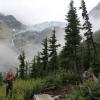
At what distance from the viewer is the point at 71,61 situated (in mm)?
54031

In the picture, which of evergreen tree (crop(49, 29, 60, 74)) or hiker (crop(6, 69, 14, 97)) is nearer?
hiker (crop(6, 69, 14, 97))

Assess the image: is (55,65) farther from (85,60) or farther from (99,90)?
(99,90)

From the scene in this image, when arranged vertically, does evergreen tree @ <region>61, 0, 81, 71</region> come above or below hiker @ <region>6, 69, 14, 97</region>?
above

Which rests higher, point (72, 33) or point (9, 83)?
point (72, 33)

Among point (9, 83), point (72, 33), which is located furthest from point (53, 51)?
point (9, 83)

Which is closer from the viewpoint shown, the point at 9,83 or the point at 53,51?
the point at 9,83

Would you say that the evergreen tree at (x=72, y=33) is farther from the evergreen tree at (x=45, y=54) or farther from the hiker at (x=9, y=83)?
the hiker at (x=9, y=83)

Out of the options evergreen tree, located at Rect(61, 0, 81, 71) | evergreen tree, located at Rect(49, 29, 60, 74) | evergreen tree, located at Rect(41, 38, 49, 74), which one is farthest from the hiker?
evergreen tree, located at Rect(41, 38, 49, 74)

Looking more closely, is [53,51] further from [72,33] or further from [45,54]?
[72,33]

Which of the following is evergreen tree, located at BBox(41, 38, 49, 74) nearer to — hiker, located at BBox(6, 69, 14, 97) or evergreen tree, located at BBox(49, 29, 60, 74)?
evergreen tree, located at BBox(49, 29, 60, 74)

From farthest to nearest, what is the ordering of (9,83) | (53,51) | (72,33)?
(53,51) < (72,33) < (9,83)

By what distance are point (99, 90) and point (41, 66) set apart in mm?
58148

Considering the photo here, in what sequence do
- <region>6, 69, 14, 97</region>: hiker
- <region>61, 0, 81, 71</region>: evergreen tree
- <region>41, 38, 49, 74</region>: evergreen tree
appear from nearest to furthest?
<region>6, 69, 14, 97</region>: hiker < <region>61, 0, 81, 71</region>: evergreen tree < <region>41, 38, 49, 74</region>: evergreen tree

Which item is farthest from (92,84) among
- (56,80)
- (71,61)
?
(71,61)
